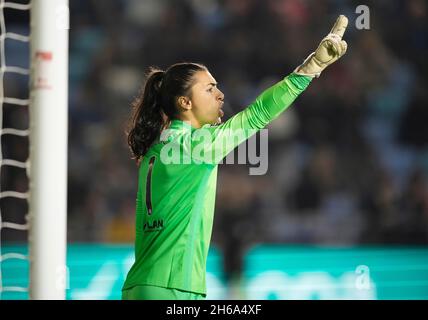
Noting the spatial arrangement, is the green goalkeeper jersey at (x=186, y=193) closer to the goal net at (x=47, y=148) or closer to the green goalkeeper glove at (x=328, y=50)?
the green goalkeeper glove at (x=328, y=50)

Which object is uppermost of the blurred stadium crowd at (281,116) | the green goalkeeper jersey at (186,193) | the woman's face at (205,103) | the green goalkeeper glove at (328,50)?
the blurred stadium crowd at (281,116)

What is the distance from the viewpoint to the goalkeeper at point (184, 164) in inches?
139

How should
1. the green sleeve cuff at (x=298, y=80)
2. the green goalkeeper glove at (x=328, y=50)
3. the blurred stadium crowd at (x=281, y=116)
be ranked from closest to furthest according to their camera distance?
the green goalkeeper glove at (x=328, y=50) → the green sleeve cuff at (x=298, y=80) → the blurred stadium crowd at (x=281, y=116)

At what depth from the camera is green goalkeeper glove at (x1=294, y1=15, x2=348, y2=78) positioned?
3434 millimetres

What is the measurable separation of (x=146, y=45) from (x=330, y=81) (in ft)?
5.85

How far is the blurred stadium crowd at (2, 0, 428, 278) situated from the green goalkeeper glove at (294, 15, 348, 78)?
128 inches

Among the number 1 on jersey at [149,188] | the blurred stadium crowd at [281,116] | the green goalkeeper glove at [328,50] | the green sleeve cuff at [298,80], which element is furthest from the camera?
the blurred stadium crowd at [281,116]

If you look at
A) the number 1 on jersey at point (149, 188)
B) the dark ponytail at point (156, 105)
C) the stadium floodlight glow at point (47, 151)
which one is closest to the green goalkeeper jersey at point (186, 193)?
the number 1 on jersey at point (149, 188)

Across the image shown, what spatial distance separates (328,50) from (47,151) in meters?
1.21

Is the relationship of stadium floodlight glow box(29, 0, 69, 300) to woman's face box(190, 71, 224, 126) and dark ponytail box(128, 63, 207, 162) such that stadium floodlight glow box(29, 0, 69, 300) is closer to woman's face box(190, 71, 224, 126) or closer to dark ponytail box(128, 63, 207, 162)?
dark ponytail box(128, 63, 207, 162)

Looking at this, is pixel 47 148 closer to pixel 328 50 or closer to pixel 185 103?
pixel 185 103

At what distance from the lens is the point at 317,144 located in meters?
7.77

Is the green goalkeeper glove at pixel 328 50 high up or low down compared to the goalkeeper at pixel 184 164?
up

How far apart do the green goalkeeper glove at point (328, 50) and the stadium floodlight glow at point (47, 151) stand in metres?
0.99
